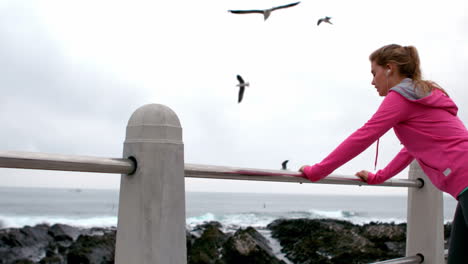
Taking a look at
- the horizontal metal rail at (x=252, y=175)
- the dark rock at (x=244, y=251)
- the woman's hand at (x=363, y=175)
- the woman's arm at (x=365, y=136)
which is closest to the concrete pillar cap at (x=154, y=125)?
the horizontal metal rail at (x=252, y=175)

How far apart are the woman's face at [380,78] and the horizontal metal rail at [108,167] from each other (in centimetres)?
59

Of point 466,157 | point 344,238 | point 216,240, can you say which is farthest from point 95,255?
point 466,157

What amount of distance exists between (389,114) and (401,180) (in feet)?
3.01

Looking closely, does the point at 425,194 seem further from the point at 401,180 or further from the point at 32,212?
the point at 32,212

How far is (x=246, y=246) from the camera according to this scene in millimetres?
13906

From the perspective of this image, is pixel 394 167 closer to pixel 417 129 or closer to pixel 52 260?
pixel 417 129

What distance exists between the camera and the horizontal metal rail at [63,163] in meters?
1.19

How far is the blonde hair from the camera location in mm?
2295

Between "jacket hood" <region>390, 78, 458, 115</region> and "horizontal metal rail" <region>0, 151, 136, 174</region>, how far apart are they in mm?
1232

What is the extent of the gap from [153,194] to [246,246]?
42.0 feet

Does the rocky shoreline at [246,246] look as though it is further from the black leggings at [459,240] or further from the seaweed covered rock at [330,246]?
the black leggings at [459,240]

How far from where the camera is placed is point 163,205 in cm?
144

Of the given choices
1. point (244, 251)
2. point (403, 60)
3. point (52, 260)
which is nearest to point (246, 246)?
point (244, 251)

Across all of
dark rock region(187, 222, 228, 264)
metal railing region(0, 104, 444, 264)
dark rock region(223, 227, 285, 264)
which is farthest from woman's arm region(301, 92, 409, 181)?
dark rock region(187, 222, 228, 264)
